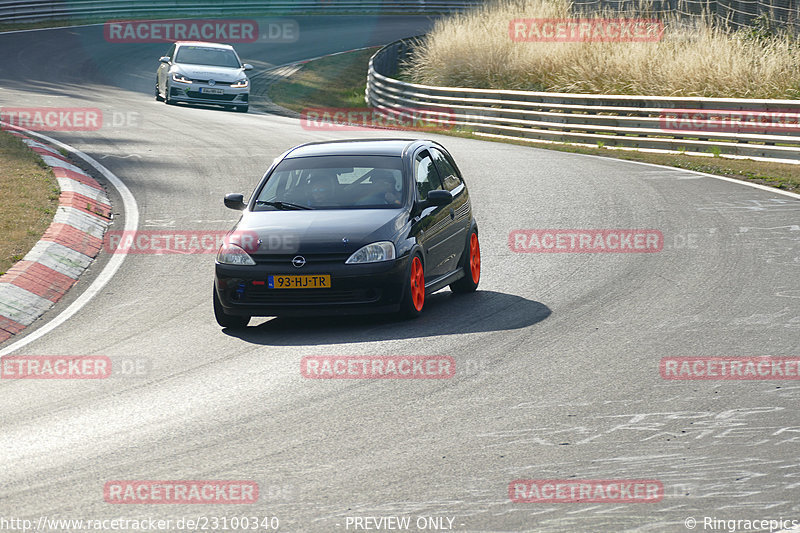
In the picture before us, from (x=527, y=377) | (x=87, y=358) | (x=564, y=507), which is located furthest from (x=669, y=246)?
(x=564, y=507)

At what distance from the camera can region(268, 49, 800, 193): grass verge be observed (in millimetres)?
19281

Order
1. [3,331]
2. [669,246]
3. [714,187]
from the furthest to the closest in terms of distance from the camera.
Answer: [714,187]
[669,246]
[3,331]

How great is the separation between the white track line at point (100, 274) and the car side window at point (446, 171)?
3.82m

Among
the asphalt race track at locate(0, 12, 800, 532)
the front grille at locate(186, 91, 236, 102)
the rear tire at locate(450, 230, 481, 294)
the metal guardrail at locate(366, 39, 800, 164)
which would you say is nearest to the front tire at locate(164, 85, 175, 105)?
the front grille at locate(186, 91, 236, 102)

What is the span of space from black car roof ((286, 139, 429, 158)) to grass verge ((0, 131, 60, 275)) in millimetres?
3479

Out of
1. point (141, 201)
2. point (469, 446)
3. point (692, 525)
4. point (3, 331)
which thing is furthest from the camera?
point (141, 201)

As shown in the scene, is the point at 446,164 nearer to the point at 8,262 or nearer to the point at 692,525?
the point at 8,262

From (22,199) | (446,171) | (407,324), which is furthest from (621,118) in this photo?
(407,324)

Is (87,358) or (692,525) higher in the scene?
(692,525)

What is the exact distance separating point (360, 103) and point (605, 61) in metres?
12.0

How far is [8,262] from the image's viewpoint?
39.6ft

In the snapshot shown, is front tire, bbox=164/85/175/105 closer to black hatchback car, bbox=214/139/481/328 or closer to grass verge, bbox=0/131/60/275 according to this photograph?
grass verge, bbox=0/131/60/275

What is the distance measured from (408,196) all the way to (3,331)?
3929 mm

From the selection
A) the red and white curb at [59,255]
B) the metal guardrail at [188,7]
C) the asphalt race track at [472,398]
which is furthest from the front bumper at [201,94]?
the metal guardrail at [188,7]
